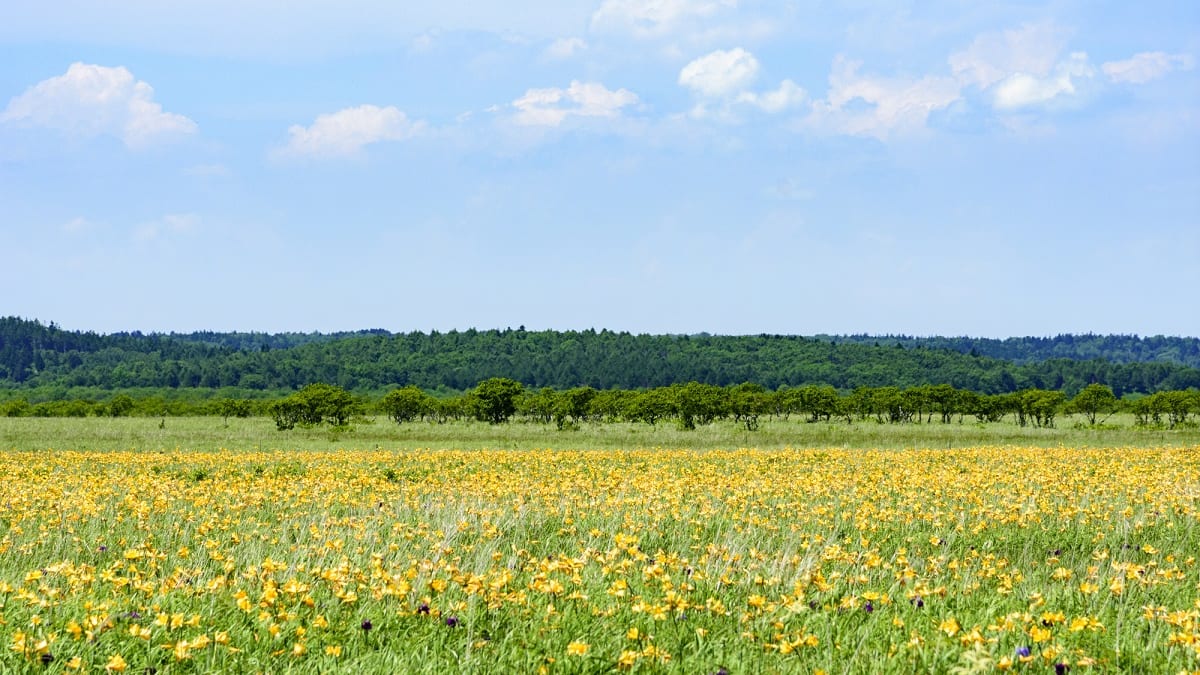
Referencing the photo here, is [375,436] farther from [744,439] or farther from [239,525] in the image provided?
[239,525]

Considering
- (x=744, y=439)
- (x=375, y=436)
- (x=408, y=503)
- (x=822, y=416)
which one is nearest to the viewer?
(x=408, y=503)

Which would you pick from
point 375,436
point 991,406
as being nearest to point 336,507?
point 375,436

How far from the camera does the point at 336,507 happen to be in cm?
1423

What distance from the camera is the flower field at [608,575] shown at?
6367 millimetres

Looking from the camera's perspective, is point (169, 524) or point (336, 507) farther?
point (336, 507)

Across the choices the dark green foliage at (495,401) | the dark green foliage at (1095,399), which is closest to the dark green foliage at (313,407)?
the dark green foliage at (495,401)

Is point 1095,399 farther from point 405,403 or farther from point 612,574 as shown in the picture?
point 612,574

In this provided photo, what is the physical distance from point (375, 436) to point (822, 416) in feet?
219

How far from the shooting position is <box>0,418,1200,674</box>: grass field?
6.37 m

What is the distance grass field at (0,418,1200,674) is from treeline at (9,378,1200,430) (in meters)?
48.3

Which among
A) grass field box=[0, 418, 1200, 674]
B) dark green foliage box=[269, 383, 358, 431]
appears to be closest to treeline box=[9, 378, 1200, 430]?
dark green foliage box=[269, 383, 358, 431]

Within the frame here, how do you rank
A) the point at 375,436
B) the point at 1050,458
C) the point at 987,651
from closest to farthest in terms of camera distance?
the point at 987,651 < the point at 1050,458 < the point at 375,436

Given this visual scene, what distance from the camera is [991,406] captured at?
98.0m

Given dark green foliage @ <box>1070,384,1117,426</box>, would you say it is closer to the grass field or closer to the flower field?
the grass field
